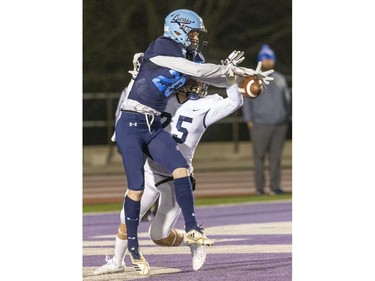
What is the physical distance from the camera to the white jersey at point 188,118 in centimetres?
934

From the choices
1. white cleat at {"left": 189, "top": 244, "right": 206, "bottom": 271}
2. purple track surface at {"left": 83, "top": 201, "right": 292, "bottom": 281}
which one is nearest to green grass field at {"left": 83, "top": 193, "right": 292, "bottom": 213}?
purple track surface at {"left": 83, "top": 201, "right": 292, "bottom": 281}

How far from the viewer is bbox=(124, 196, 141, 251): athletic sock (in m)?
8.91

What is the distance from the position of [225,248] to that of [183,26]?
281 cm

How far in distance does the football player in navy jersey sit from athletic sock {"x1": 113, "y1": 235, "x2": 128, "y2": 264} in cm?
37

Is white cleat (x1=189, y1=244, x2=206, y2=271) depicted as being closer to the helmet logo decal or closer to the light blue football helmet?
the light blue football helmet

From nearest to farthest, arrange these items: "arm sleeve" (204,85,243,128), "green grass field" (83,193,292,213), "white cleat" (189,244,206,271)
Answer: "white cleat" (189,244,206,271) → "arm sleeve" (204,85,243,128) → "green grass field" (83,193,292,213)

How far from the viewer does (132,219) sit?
8.93m

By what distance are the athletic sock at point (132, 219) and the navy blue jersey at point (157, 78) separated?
64cm

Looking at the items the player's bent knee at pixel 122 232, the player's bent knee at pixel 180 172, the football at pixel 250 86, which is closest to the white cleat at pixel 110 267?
the player's bent knee at pixel 122 232

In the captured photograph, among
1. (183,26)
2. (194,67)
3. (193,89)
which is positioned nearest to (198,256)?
(193,89)

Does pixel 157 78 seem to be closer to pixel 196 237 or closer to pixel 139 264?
pixel 196 237

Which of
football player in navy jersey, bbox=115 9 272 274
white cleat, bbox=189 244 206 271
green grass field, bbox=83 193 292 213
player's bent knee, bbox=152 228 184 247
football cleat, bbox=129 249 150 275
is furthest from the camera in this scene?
green grass field, bbox=83 193 292 213
